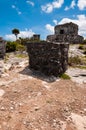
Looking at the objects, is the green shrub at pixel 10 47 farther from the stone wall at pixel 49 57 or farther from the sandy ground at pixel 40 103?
the sandy ground at pixel 40 103

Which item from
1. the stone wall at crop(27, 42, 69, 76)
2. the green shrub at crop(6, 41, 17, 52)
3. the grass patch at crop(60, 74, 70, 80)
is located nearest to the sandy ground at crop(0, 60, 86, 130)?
the grass patch at crop(60, 74, 70, 80)

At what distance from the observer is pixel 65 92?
44.4 feet

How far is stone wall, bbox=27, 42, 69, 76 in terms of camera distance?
1691cm

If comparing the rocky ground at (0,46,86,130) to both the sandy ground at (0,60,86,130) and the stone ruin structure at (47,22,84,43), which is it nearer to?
the sandy ground at (0,60,86,130)

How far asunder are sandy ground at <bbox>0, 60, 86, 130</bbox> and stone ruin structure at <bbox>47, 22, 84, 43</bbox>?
34833 millimetres

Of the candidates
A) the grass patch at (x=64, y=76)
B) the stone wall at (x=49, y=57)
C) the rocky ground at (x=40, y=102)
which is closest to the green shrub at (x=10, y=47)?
the stone wall at (x=49, y=57)

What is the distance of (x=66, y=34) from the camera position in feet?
169

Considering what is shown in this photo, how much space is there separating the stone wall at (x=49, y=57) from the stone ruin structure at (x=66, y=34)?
31458 mm

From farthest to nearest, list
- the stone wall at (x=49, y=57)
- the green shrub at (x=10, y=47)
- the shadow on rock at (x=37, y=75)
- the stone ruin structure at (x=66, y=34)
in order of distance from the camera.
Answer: the stone ruin structure at (x=66, y=34), the green shrub at (x=10, y=47), the stone wall at (x=49, y=57), the shadow on rock at (x=37, y=75)

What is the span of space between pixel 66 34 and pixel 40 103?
4169cm

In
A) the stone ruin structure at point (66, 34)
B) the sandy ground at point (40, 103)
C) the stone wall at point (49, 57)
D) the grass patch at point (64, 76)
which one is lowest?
the sandy ground at point (40, 103)

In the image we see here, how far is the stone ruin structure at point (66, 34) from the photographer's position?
4952 centimetres

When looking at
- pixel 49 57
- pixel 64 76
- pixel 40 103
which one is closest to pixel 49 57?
pixel 49 57

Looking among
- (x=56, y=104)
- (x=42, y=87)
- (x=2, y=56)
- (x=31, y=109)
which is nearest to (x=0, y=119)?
(x=31, y=109)
